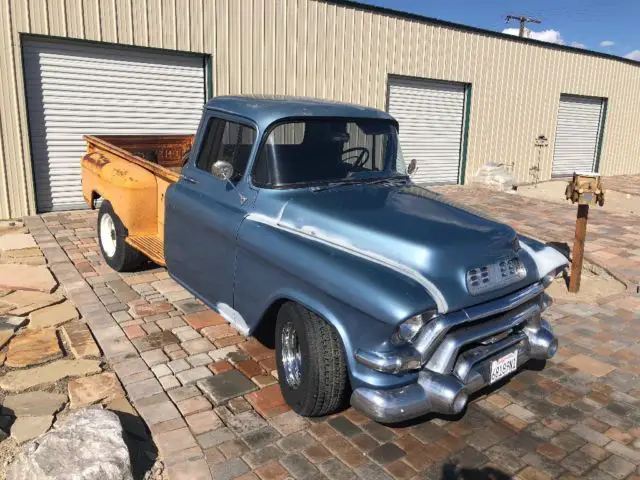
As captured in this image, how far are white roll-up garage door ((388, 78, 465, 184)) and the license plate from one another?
10.4 meters

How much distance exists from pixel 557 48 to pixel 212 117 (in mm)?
15220

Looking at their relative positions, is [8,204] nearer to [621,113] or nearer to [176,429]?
[176,429]

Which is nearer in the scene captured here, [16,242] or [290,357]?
[290,357]

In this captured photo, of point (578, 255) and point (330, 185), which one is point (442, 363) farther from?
point (578, 255)

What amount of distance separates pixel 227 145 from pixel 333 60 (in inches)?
318

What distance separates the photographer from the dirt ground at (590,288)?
589cm

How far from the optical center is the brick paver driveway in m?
3.01

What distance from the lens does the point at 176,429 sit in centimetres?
323

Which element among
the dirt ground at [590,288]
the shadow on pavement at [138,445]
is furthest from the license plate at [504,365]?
the dirt ground at [590,288]

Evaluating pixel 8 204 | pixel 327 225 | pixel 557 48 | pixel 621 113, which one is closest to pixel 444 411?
pixel 327 225

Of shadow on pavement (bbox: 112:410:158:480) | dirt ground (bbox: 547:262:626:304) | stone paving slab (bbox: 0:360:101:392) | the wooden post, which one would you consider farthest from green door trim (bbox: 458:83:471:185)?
shadow on pavement (bbox: 112:410:158:480)

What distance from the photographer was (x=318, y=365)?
122 inches

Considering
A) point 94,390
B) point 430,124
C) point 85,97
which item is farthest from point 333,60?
point 94,390

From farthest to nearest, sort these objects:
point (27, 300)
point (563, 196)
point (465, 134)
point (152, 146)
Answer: point (465, 134) < point (563, 196) < point (152, 146) < point (27, 300)
